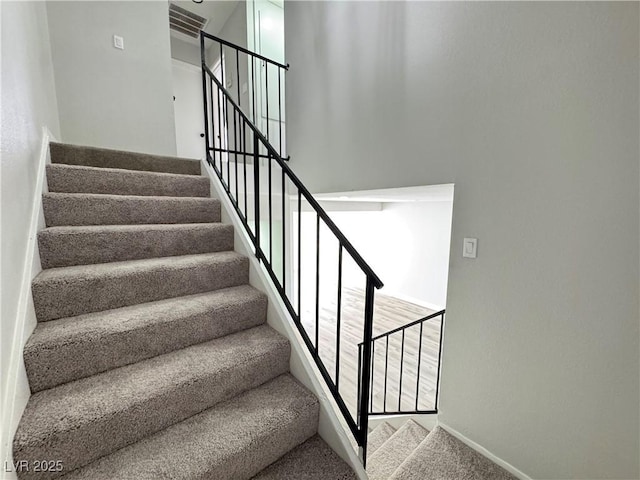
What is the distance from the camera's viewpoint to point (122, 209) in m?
1.67

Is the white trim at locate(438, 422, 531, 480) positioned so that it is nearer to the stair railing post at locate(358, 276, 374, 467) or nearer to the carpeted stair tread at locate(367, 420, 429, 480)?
the carpeted stair tread at locate(367, 420, 429, 480)

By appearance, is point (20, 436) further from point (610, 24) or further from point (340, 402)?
point (610, 24)

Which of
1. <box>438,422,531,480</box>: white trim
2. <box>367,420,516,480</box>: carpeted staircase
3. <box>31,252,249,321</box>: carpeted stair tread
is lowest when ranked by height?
<box>367,420,516,480</box>: carpeted staircase

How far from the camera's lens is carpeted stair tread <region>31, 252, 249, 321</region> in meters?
1.18

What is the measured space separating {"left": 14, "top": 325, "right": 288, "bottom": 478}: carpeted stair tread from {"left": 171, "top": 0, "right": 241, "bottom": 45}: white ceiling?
4.63 m

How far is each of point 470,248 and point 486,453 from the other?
1200 mm

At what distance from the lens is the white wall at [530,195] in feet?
3.74

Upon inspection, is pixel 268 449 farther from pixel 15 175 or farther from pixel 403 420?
pixel 403 420

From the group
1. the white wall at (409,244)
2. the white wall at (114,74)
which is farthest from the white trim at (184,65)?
the white wall at (409,244)

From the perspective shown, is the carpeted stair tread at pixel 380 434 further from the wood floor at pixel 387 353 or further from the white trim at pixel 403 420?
the wood floor at pixel 387 353

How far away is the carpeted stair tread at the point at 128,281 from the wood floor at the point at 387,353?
1.29 meters

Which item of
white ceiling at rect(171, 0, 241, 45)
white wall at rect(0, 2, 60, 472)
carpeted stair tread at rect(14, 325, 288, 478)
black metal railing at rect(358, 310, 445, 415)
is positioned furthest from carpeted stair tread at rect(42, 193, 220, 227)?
white ceiling at rect(171, 0, 241, 45)

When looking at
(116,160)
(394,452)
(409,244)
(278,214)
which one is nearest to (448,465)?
(394,452)

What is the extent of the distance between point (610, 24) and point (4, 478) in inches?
97.7
